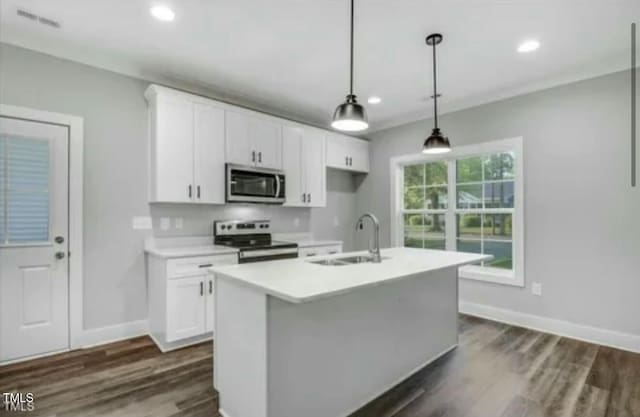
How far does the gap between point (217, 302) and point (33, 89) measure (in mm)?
2559

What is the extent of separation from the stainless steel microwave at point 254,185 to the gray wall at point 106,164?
2.16 ft

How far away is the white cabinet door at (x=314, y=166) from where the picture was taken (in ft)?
14.6

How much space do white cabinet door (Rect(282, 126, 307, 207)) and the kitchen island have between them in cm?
189

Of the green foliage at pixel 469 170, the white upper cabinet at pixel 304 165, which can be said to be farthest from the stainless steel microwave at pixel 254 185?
the green foliage at pixel 469 170

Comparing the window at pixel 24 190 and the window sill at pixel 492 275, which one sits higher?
the window at pixel 24 190

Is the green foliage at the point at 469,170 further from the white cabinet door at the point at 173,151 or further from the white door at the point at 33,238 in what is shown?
the white door at the point at 33,238

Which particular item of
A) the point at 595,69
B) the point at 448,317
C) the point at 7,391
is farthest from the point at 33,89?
the point at 595,69

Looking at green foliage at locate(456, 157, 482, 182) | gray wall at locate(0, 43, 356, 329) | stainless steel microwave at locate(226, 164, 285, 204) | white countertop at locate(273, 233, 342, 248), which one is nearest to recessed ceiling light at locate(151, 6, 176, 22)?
gray wall at locate(0, 43, 356, 329)

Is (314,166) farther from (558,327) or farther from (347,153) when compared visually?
(558,327)

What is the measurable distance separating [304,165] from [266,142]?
2.19 ft

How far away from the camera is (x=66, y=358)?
2.77 m

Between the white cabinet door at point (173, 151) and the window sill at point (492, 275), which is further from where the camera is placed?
the window sill at point (492, 275)

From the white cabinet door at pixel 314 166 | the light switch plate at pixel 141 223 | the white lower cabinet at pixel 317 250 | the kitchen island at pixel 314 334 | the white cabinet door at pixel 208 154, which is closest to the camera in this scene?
the kitchen island at pixel 314 334

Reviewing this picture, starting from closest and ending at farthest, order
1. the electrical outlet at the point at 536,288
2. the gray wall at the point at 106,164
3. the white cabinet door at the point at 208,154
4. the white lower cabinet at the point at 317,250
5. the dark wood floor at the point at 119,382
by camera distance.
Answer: the dark wood floor at the point at 119,382, the gray wall at the point at 106,164, the white cabinet door at the point at 208,154, the electrical outlet at the point at 536,288, the white lower cabinet at the point at 317,250
